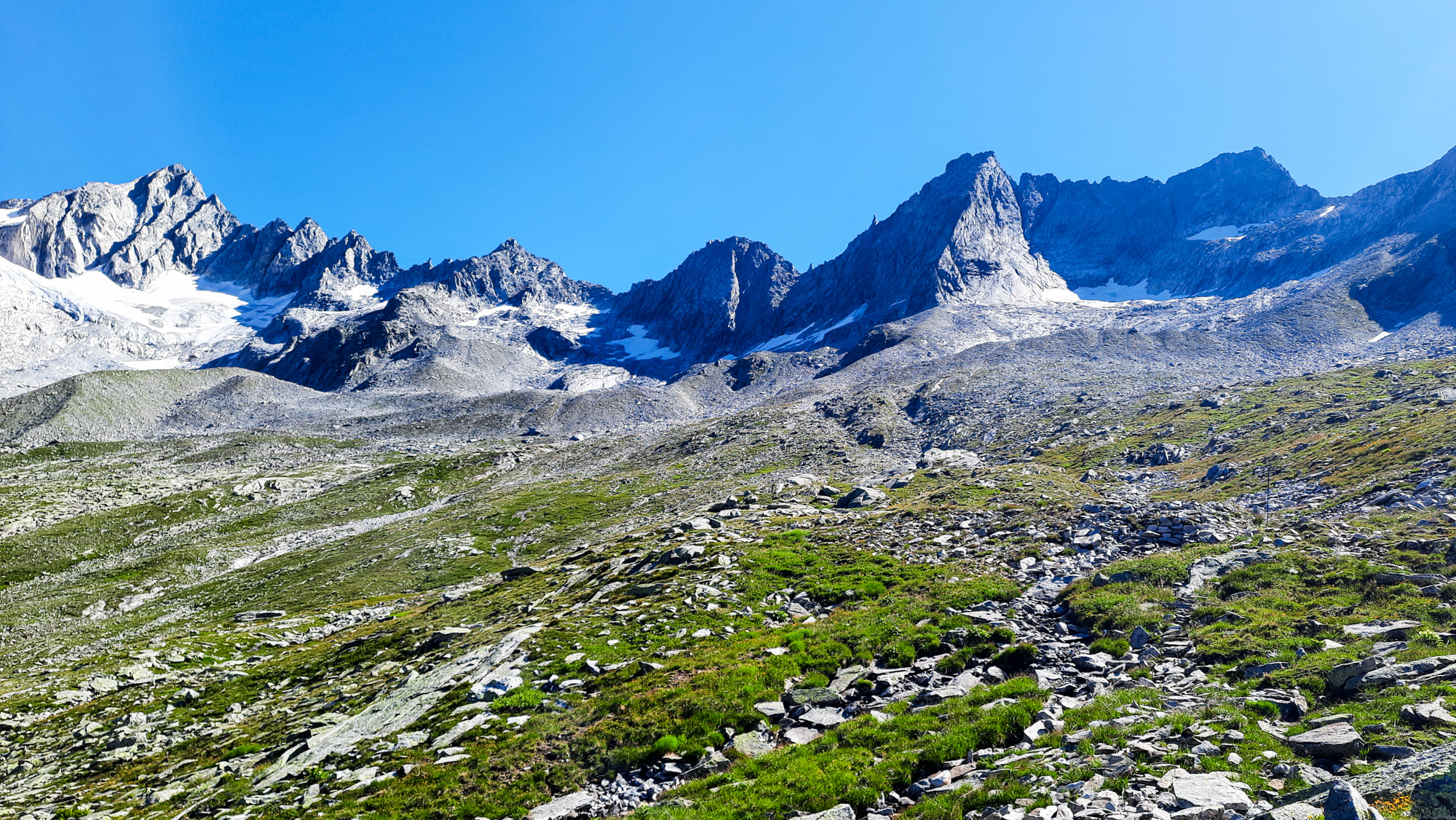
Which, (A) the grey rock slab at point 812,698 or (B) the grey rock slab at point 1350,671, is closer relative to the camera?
(B) the grey rock slab at point 1350,671

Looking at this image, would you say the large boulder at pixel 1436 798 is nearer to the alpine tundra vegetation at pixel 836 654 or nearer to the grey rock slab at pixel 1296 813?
the alpine tundra vegetation at pixel 836 654

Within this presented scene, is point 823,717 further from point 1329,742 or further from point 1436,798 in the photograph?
Answer: point 1436,798

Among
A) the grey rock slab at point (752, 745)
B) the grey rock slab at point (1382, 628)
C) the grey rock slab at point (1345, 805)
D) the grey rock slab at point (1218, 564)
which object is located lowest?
the grey rock slab at point (1218, 564)

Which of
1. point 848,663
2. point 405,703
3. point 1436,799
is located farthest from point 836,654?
point 405,703

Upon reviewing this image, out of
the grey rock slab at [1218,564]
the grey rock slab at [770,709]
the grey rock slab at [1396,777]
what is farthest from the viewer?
the grey rock slab at [1218,564]

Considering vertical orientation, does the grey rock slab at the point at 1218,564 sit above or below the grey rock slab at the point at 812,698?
below

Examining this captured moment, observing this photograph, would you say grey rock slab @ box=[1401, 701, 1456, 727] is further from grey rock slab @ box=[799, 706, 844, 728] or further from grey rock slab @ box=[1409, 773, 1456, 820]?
grey rock slab @ box=[799, 706, 844, 728]

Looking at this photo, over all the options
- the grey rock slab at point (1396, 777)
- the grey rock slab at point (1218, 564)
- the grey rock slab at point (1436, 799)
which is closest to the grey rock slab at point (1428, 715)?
the grey rock slab at point (1396, 777)

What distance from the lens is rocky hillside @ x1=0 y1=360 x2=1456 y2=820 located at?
12445mm

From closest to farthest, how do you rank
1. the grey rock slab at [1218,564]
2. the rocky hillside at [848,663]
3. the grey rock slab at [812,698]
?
the rocky hillside at [848,663] → the grey rock slab at [812,698] → the grey rock slab at [1218,564]

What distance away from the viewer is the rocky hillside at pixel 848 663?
12445 millimetres

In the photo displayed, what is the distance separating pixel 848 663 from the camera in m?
20.0

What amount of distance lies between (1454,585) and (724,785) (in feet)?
71.0

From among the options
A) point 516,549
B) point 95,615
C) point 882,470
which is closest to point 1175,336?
point 882,470
